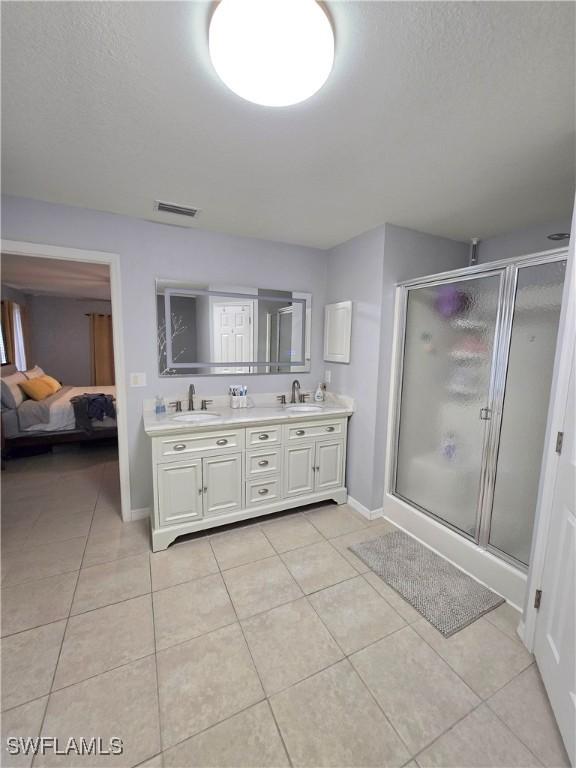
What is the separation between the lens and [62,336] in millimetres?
6191

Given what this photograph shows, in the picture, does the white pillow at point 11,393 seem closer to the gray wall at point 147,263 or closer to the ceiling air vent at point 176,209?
the gray wall at point 147,263

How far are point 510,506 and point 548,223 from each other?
2048 millimetres

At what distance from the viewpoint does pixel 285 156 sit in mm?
1533

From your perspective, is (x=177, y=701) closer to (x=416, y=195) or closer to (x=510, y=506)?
(x=510, y=506)

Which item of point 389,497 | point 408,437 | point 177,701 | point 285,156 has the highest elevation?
point 285,156

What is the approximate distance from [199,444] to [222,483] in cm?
36

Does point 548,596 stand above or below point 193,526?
above

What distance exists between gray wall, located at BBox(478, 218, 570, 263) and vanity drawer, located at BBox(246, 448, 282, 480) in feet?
7.32

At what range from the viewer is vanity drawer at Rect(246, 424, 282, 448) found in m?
2.36

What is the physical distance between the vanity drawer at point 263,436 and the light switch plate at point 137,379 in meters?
0.93

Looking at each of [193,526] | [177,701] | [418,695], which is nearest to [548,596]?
[418,695]

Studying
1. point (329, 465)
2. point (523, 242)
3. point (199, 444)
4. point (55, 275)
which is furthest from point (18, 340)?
point (523, 242)

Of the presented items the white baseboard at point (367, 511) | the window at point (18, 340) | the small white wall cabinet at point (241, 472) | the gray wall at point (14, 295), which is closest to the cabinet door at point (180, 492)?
the small white wall cabinet at point (241, 472)

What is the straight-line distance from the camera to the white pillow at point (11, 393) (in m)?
3.47
